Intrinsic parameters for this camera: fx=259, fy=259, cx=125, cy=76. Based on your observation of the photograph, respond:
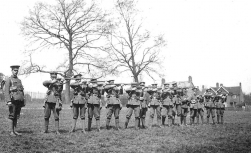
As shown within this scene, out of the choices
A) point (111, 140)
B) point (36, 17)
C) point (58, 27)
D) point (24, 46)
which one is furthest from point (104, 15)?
point (111, 140)

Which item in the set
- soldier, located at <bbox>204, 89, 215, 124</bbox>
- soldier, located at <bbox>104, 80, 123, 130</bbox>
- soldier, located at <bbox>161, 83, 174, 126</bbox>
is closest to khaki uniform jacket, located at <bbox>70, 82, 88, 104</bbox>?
soldier, located at <bbox>104, 80, 123, 130</bbox>

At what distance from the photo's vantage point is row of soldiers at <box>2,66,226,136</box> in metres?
9.42

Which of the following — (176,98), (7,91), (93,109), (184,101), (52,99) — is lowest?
(93,109)

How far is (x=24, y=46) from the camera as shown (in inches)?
1190

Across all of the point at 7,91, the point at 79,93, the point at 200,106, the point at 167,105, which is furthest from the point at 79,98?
the point at 200,106

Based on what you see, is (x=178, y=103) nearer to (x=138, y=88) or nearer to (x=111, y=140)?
(x=138, y=88)

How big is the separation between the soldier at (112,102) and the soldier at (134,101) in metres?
0.63

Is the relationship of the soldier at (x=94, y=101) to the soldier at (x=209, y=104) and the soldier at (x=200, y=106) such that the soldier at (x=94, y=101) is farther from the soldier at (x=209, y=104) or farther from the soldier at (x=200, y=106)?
the soldier at (x=209, y=104)

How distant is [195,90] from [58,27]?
68.4 feet

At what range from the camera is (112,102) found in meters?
11.9

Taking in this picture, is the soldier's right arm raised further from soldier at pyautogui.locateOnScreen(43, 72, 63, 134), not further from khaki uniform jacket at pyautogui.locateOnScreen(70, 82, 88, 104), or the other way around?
khaki uniform jacket at pyautogui.locateOnScreen(70, 82, 88, 104)

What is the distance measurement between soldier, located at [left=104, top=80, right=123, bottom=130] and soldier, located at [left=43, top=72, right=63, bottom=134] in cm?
251

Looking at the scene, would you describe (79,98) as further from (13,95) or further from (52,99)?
(13,95)

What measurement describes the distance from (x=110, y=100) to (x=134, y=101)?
1277 millimetres
